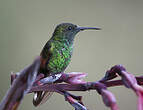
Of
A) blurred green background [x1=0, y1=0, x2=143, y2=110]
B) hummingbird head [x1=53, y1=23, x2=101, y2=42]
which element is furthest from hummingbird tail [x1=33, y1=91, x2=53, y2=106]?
blurred green background [x1=0, y1=0, x2=143, y2=110]

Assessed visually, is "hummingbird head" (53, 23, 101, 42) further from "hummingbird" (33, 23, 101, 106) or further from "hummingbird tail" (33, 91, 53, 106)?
"hummingbird tail" (33, 91, 53, 106)

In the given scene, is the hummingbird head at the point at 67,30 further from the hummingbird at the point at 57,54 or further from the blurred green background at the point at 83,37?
the blurred green background at the point at 83,37

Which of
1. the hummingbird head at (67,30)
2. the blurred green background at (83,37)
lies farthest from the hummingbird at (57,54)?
the blurred green background at (83,37)

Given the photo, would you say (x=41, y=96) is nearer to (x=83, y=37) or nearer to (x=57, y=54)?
(x=57, y=54)

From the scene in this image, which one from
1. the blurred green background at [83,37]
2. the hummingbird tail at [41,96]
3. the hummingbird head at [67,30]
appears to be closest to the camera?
the hummingbird tail at [41,96]

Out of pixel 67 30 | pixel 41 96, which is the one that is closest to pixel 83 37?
pixel 67 30

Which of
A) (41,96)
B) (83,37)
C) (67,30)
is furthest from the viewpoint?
(83,37)
